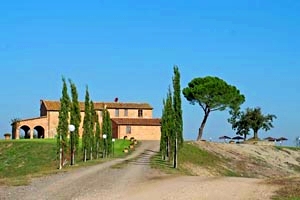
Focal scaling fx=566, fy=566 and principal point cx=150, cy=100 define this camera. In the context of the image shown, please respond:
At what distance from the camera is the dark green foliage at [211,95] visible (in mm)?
92438

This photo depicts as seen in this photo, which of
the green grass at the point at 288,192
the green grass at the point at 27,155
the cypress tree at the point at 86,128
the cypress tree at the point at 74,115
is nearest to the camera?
the green grass at the point at 288,192

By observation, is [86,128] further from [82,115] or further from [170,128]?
[82,115]

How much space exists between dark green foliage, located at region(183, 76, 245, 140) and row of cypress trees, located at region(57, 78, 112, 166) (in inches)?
1284

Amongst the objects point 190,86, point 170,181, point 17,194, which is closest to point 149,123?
point 190,86

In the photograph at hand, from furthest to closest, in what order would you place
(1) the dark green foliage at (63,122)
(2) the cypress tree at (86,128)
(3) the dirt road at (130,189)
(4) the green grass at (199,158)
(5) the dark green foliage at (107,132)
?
(5) the dark green foliage at (107,132) → (4) the green grass at (199,158) → (2) the cypress tree at (86,128) → (1) the dark green foliage at (63,122) → (3) the dirt road at (130,189)

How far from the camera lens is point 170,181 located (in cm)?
2523

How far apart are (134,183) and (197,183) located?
106 inches

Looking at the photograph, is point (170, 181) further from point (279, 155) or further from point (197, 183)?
point (279, 155)

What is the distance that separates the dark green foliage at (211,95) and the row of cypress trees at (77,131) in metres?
32.6

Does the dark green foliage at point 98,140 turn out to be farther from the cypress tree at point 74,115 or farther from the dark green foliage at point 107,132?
the cypress tree at point 74,115

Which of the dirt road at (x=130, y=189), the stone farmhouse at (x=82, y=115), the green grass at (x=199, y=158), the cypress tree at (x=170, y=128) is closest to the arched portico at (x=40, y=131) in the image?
the stone farmhouse at (x=82, y=115)

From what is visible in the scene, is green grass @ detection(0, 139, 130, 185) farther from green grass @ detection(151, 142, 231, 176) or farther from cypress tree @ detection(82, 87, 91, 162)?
green grass @ detection(151, 142, 231, 176)

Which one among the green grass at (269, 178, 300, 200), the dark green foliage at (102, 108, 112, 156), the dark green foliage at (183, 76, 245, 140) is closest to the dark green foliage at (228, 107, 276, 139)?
the dark green foliage at (183, 76, 245, 140)

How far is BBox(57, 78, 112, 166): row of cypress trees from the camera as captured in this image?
127ft
